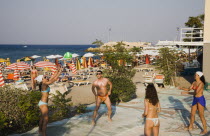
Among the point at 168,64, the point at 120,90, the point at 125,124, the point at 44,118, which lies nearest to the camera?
the point at 44,118

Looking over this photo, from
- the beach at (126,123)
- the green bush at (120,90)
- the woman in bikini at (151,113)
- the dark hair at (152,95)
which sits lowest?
the beach at (126,123)

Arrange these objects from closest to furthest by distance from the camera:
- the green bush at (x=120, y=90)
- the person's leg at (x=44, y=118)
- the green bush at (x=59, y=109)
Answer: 1. the person's leg at (x=44, y=118)
2. the green bush at (x=59, y=109)
3. the green bush at (x=120, y=90)

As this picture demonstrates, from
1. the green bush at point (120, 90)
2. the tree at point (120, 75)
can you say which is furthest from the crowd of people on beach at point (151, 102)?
the tree at point (120, 75)

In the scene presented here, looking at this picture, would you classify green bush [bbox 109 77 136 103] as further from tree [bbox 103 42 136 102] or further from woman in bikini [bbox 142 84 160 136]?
woman in bikini [bbox 142 84 160 136]

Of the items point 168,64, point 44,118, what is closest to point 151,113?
point 44,118

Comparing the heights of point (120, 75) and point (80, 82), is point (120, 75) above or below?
above

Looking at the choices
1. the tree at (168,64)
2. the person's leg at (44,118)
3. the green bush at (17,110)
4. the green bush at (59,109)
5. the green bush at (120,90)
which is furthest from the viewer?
the tree at (168,64)

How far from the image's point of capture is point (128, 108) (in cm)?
768

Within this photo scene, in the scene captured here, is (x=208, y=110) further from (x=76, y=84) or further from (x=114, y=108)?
(x=76, y=84)

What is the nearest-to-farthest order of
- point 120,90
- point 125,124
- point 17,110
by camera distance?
point 17,110
point 125,124
point 120,90

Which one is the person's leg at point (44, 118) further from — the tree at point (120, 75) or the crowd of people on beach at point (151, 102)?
the tree at point (120, 75)

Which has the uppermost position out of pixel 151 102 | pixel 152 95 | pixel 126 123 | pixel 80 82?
pixel 152 95

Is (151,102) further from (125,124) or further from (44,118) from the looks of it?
(44,118)

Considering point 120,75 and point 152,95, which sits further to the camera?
point 120,75
